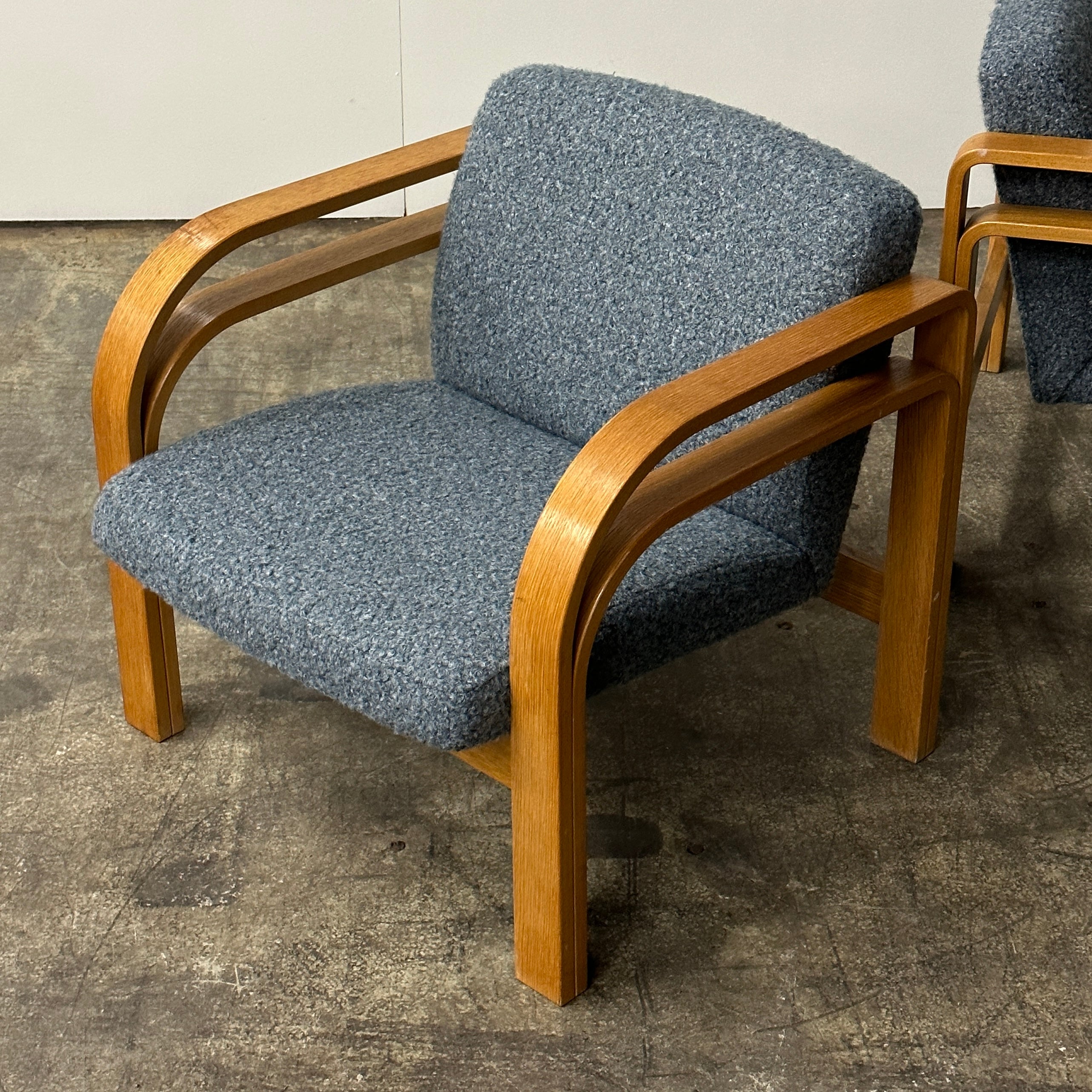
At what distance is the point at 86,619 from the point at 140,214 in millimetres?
1697

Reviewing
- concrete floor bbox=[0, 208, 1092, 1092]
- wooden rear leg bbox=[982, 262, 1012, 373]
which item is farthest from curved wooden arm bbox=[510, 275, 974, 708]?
wooden rear leg bbox=[982, 262, 1012, 373]

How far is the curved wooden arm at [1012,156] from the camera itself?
176cm

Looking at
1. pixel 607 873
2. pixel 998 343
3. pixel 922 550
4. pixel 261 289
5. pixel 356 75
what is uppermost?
pixel 261 289

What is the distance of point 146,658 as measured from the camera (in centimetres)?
183

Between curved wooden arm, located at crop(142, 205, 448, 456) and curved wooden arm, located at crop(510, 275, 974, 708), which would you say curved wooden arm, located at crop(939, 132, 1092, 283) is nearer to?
curved wooden arm, located at crop(510, 275, 974, 708)

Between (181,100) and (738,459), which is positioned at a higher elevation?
(738,459)

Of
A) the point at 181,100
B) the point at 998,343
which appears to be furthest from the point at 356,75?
the point at 998,343

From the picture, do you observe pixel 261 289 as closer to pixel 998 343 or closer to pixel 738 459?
pixel 738 459

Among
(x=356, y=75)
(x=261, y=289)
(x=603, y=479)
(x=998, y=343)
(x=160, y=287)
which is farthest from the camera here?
(x=356, y=75)

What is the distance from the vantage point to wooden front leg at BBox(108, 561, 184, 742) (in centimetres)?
180

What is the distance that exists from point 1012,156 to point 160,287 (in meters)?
0.98

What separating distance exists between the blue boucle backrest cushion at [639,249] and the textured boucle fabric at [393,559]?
0.08 m

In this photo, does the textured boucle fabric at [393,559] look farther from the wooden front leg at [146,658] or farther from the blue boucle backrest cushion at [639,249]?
the wooden front leg at [146,658]

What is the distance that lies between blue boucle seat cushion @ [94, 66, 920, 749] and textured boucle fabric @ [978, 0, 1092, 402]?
13.3 inches
